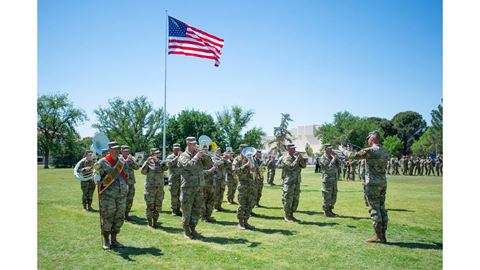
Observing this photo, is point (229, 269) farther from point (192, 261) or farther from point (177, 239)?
point (177, 239)

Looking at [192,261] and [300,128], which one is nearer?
[192,261]

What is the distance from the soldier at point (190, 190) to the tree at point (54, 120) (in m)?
51.4

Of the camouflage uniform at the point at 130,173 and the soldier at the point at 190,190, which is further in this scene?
the camouflage uniform at the point at 130,173

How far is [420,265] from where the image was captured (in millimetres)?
6793

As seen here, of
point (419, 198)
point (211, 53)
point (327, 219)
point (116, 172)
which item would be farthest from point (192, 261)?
point (419, 198)

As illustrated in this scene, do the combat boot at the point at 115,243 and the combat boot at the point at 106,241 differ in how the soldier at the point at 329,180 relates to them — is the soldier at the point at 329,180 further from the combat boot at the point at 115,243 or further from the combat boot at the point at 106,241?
the combat boot at the point at 106,241

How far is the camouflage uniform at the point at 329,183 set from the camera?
12070mm

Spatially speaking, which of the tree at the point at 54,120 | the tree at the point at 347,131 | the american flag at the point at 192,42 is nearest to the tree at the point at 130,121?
the tree at the point at 54,120

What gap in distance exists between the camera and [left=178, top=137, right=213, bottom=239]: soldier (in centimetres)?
879

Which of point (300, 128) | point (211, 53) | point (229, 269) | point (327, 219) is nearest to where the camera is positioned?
point (229, 269)

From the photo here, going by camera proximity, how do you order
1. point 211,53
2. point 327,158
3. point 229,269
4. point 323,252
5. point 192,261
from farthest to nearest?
1. point 211,53
2. point 327,158
3. point 323,252
4. point 192,261
5. point 229,269

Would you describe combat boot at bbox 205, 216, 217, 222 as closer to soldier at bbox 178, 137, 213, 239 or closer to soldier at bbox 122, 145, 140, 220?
soldier at bbox 178, 137, 213, 239

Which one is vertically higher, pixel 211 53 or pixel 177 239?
pixel 211 53

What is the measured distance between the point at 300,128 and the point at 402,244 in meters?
74.0
